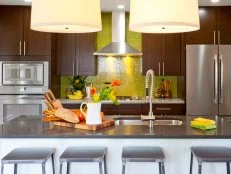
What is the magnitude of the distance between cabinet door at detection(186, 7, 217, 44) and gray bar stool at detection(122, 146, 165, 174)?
117 inches

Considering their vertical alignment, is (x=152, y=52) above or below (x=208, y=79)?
above

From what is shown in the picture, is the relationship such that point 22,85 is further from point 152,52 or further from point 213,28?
point 213,28

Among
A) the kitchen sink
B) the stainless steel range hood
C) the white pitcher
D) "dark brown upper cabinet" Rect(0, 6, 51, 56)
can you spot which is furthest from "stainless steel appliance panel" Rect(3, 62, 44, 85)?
the white pitcher

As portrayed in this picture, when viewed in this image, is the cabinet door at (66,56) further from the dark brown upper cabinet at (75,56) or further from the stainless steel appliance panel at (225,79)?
the stainless steel appliance panel at (225,79)

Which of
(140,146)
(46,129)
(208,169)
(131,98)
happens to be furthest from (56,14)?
(131,98)

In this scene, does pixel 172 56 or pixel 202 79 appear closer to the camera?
pixel 202 79

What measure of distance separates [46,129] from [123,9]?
10.5 feet

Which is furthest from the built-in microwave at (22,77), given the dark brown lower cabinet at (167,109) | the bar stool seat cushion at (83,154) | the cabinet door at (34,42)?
the bar stool seat cushion at (83,154)

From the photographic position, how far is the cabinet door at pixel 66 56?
18.2 ft

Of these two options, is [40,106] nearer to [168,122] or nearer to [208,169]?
[168,122]

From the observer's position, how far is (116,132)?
2.74 metres

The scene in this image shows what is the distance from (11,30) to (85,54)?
1.24 m

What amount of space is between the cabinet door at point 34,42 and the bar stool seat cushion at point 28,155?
8.82 feet

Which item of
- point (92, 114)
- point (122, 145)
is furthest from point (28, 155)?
point (122, 145)
